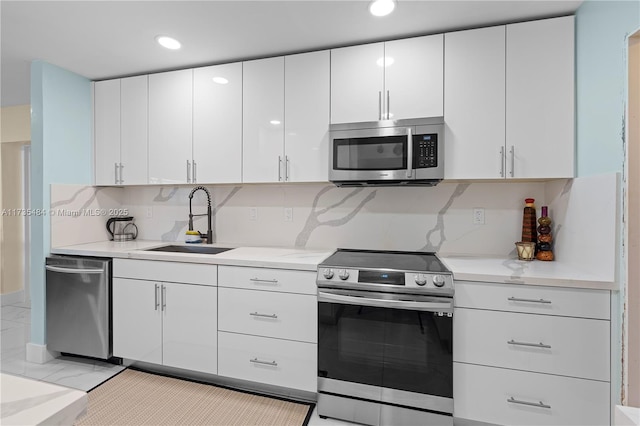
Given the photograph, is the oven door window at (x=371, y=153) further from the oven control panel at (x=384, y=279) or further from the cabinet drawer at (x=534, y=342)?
the cabinet drawer at (x=534, y=342)

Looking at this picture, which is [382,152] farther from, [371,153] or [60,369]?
[60,369]

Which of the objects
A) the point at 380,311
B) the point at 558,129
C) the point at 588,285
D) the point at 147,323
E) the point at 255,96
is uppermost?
the point at 255,96

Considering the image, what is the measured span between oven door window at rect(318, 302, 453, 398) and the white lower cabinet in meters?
0.10

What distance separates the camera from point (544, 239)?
2031 millimetres

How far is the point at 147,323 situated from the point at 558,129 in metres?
3.01

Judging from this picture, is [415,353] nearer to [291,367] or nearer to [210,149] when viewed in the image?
[291,367]

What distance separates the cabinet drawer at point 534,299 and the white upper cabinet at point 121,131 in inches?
104

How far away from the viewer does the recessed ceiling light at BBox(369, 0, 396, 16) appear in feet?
5.77

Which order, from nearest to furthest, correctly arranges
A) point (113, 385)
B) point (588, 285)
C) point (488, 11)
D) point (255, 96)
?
point (588, 285)
point (488, 11)
point (113, 385)
point (255, 96)

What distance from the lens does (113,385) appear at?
2.21 metres

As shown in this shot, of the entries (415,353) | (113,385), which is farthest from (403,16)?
(113,385)

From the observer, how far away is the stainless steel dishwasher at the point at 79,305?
237 cm

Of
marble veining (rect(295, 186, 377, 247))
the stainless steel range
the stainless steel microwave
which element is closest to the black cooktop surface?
the stainless steel range

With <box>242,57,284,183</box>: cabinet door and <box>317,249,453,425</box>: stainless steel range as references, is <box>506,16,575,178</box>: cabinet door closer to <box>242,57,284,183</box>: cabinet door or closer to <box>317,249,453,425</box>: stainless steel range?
<box>317,249,453,425</box>: stainless steel range
